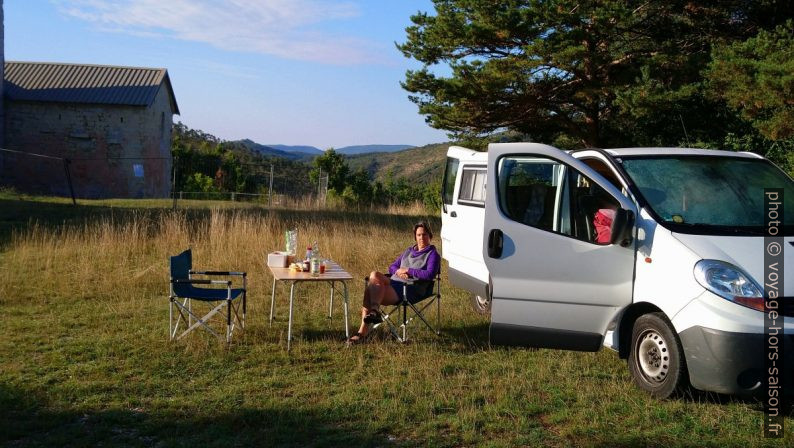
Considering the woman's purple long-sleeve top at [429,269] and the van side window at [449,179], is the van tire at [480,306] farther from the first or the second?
the van side window at [449,179]

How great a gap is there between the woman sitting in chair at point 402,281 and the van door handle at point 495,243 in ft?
5.74

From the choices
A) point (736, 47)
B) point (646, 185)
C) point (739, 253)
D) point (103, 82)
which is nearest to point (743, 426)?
point (739, 253)

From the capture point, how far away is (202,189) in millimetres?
29859

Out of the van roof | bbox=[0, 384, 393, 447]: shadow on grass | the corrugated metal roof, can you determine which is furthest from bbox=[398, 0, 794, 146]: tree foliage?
the corrugated metal roof

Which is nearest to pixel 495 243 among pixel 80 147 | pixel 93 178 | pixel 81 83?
pixel 93 178

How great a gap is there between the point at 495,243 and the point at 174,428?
2624 millimetres

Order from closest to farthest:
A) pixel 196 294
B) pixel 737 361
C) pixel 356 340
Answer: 1. pixel 737 361
2. pixel 356 340
3. pixel 196 294

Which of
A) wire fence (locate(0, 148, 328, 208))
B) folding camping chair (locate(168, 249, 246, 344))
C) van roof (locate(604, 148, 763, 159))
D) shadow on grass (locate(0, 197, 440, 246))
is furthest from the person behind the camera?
wire fence (locate(0, 148, 328, 208))

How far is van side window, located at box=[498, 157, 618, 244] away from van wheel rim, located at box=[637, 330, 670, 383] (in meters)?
0.76

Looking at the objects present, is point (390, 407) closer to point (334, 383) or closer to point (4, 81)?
point (334, 383)

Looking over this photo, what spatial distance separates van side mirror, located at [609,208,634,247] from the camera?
4.94 meters

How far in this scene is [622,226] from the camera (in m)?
4.95

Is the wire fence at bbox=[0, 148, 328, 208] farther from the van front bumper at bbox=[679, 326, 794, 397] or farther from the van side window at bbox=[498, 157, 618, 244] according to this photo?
the van front bumper at bbox=[679, 326, 794, 397]

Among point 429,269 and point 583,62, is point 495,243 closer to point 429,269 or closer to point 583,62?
point 429,269
